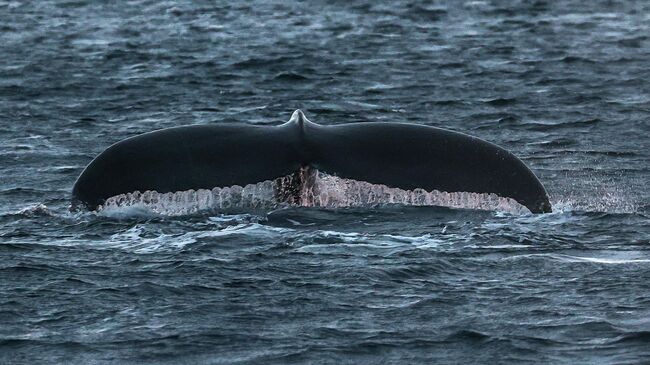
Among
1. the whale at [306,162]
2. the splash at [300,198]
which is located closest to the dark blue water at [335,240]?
the splash at [300,198]

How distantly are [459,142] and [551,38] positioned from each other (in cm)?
1267

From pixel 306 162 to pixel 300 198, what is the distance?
52 centimetres

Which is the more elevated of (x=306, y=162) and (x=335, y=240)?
(x=306, y=162)

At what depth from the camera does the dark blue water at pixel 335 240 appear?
848 cm

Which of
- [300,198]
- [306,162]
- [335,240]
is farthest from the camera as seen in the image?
[300,198]

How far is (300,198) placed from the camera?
10.6 m

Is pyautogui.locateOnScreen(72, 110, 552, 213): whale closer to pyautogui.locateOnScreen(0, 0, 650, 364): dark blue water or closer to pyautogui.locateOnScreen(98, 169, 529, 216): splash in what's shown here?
pyautogui.locateOnScreen(98, 169, 529, 216): splash

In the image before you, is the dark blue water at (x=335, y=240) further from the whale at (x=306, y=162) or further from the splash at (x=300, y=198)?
the whale at (x=306, y=162)

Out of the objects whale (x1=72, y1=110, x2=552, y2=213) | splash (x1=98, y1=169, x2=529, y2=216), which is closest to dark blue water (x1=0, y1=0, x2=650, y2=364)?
splash (x1=98, y1=169, x2=529, y2=216)

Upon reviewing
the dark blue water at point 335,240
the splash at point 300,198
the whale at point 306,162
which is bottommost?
the dark blue water at point 335,240

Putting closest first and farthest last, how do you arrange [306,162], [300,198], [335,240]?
1. [306,162]
2. [335,240]
3. [300,198]

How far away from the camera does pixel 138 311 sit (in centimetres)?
898

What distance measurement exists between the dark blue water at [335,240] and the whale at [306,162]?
404 millimetres

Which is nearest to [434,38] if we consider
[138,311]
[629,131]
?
[629,131]
